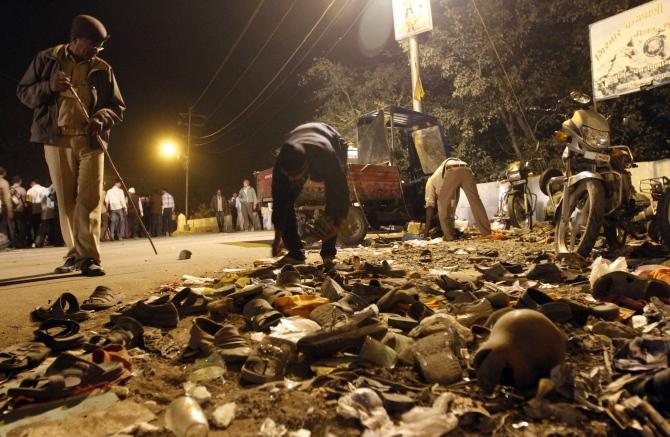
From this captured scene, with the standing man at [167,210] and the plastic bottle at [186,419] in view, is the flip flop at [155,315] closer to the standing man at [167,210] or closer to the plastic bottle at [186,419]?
the plastic bottle at [186,419]

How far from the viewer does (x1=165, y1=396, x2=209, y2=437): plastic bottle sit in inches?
47.8

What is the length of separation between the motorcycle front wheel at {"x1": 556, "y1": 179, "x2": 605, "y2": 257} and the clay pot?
9.87 ft

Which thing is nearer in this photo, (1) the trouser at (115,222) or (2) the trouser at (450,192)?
(2) the trouser at (450,192)

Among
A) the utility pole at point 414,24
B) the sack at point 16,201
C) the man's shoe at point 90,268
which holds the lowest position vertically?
the man's shoe at point 90,268

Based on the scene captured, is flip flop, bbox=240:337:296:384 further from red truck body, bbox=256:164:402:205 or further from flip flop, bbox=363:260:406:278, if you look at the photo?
red truck body, bbox=256:164:402:205

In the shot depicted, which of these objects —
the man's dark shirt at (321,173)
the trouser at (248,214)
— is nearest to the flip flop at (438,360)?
the man's dark shirt at (321,173)

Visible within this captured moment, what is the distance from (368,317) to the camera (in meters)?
1.89

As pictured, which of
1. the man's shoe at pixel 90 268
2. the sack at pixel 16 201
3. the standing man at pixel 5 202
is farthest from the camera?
the sack at pixel 16 201

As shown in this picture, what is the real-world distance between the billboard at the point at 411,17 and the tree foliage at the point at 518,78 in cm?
154

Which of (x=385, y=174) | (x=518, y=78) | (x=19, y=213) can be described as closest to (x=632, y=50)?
(x=518, y=78)

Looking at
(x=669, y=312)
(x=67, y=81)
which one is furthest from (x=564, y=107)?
(x=67, y=81)

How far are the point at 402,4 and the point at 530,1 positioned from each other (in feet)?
11.9

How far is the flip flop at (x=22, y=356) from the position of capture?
175 centimetres

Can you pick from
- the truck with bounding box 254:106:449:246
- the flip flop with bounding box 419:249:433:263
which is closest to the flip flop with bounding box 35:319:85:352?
the flip flop with bounding box 419:249:433:263
